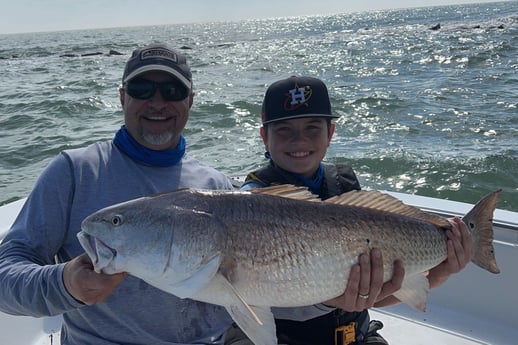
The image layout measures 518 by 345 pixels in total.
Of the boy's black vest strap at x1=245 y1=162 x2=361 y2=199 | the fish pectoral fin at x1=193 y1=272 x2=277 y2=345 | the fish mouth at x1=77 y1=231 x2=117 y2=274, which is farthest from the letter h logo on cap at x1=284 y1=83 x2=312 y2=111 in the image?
the fish mouth at x1=77 y1=231 x2=117 y2=274

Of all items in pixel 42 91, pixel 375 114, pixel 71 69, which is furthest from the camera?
pixel 71 69

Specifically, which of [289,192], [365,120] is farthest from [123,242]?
[365,120]

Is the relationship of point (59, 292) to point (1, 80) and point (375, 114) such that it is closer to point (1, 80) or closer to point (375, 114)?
point (375, 114)

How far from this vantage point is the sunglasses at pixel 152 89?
9.48 feet

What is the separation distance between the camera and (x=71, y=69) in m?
30.3

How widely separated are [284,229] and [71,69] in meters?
31.1

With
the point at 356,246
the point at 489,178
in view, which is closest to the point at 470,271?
the point at 356,246

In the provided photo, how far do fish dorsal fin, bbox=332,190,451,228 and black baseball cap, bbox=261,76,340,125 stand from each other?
0.73 meters

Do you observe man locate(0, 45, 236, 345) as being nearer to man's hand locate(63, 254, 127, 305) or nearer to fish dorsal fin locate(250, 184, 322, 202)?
man's hand locate(63, 254, 127, 305)

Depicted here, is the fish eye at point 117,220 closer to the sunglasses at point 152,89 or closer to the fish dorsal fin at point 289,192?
the fish dorsal fin at point 289,192

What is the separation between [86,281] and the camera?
1.94 metres

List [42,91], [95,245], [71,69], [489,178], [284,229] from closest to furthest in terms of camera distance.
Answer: [95,245] < [284,229] < [489,178] < [42,91] < [71,69]

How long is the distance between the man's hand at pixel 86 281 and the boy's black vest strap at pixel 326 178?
4.06 feet

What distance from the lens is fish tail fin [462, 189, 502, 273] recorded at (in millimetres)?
2623
